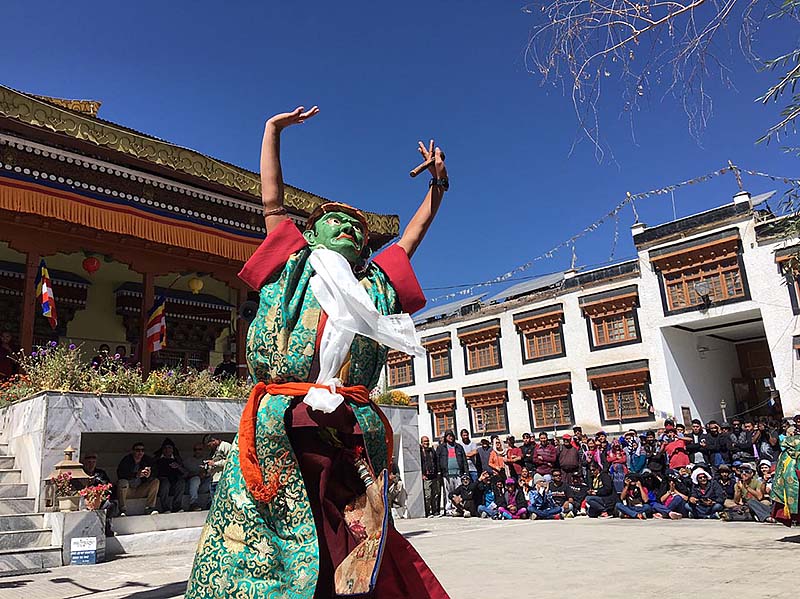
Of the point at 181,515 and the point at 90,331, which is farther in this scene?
the point at 90,331

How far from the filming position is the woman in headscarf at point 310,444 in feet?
6.59

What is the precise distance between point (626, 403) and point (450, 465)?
14581mm

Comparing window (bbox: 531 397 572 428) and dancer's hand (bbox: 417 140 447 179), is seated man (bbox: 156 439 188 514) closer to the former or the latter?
dancer's hand (bbox: 417 140 447 179)

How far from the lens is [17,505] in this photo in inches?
304

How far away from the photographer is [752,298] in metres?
23.8

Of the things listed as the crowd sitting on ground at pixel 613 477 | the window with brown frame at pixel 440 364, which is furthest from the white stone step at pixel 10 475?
the window with brown frame at pixel 440 364

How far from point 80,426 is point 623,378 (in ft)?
74.2

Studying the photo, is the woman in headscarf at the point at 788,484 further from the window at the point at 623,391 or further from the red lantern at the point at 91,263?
the window at the point at 623,391

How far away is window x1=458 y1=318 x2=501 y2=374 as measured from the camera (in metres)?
31.8

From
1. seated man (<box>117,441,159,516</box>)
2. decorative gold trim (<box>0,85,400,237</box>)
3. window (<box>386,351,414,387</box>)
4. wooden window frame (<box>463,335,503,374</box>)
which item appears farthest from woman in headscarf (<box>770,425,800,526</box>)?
window (<box>386,351,414,387</box>)

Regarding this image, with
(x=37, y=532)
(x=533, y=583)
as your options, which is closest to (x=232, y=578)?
(x=533, y=583)

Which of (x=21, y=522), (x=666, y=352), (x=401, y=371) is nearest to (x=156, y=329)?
(x=21, y=522)

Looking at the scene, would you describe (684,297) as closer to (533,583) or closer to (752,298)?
(752,298)

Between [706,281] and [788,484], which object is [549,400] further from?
[788,484]
